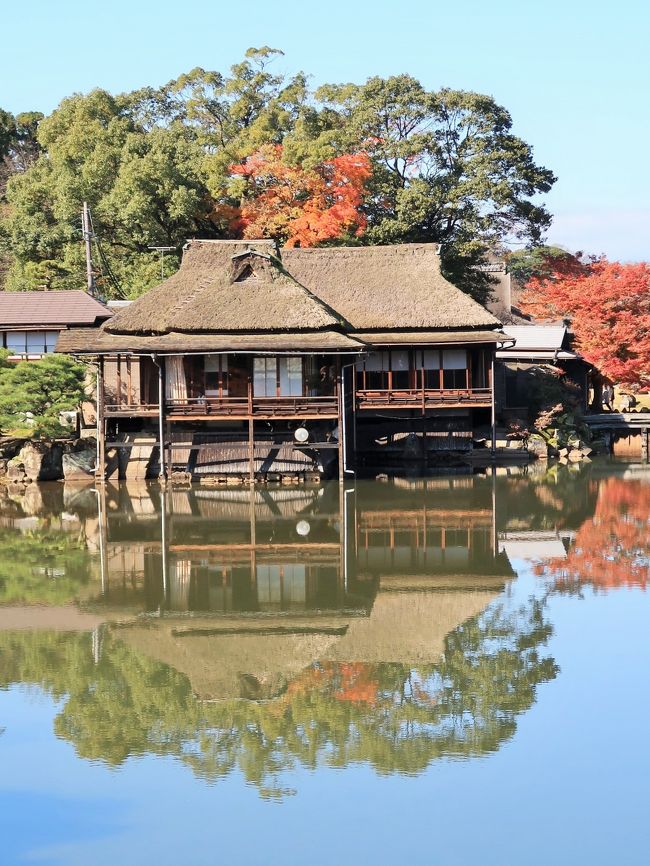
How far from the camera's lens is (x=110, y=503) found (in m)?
26.2

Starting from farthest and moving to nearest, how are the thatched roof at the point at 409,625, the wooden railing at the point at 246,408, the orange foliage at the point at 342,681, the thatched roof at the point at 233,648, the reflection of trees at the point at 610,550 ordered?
1. the wooden railing at the point at 246,408
2. the reflection of trees at the point at 610,550
3. the thatched roof at the point at 409,625
4. the thatched roof at the point at 233,648
5. the orange foliage at the point at 342,681

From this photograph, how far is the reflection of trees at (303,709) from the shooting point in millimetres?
10352

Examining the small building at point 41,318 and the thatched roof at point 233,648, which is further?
the small building at point 41,318

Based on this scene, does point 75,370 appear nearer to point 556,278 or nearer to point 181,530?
point 181,530

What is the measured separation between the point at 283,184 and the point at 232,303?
13.5 meters

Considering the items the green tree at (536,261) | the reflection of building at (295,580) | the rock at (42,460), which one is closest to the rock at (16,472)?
the rock at (42,460)

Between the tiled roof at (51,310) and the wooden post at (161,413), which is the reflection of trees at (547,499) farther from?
the tiled roof at (51,310)

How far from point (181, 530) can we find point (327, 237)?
867 inches

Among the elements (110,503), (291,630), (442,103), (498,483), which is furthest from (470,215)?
(291,630)

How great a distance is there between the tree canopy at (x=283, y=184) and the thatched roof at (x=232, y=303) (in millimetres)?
9790

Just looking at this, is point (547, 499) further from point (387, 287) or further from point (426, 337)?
point (387, 287)

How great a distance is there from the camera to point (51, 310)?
36250mm

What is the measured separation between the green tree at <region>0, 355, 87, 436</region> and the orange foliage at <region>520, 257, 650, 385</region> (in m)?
20.2

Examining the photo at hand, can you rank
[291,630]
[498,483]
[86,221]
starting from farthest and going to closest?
[86,221]
[498,483]
[291,630]
